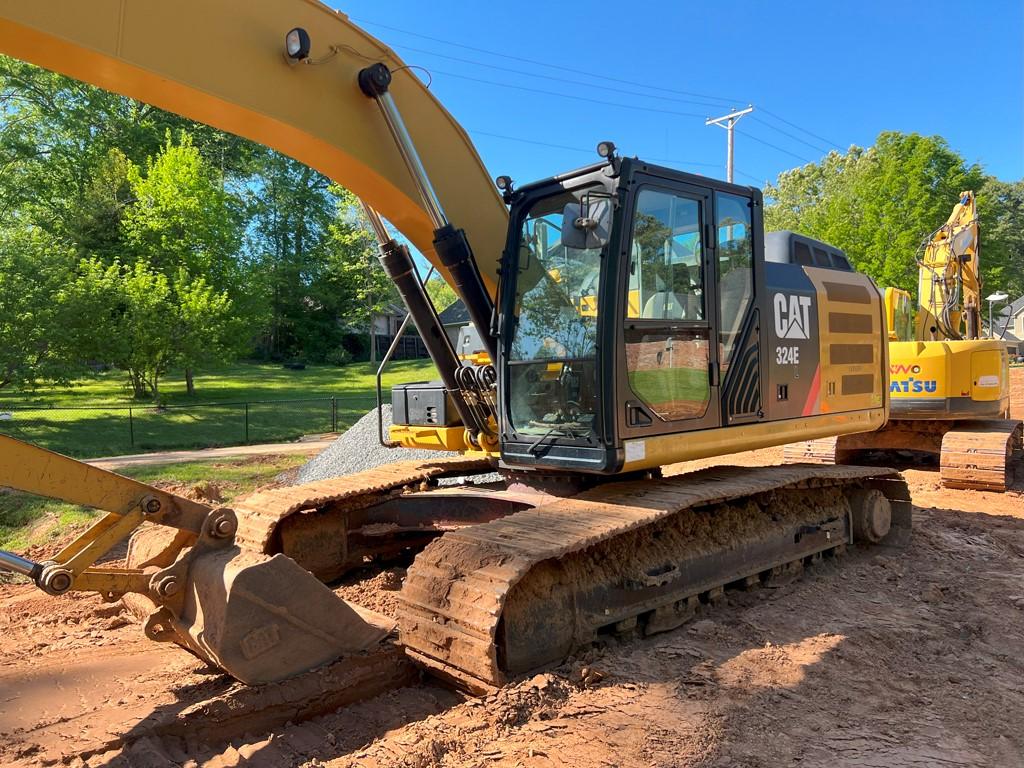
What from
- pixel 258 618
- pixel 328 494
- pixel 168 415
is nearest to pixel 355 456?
pixel 328 494

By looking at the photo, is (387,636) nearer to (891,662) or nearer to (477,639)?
(477,639)

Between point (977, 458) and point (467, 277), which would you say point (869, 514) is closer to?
point (977, 458)

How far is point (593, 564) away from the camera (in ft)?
14.4

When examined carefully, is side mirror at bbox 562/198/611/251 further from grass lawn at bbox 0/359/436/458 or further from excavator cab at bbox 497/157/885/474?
grass lawn at bbox 0/359/436/458

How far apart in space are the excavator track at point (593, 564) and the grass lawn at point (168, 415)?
38.9 feet

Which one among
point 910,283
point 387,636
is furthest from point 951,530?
point 910,283

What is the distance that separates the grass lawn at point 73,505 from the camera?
795cm

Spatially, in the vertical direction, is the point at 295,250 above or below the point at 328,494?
above

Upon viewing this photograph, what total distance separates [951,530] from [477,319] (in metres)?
5.59

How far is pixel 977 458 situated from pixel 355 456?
836 cm

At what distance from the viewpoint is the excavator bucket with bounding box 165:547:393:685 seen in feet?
11.4

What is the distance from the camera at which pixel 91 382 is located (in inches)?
977

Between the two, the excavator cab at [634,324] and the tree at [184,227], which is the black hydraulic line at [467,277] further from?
the tree at [184,227]

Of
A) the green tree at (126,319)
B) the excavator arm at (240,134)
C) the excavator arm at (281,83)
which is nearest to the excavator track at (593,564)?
the excavator arm at (240,134)
